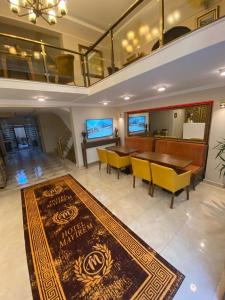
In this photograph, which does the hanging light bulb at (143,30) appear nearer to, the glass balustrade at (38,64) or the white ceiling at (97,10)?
the white ceiling at (97,10)

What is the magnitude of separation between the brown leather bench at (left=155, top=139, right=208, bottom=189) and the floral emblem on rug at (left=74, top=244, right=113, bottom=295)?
244 centimetres

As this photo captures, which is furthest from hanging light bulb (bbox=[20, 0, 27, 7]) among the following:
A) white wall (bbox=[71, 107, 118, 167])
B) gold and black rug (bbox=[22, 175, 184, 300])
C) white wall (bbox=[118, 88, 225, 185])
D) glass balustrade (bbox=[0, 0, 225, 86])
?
white wall (bbox=[118, 88, 225, 185])

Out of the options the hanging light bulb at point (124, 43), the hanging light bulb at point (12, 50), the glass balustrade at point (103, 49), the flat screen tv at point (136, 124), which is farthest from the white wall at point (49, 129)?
the hanging light bulb at point (124, 43)

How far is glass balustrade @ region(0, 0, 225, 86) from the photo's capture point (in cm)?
253

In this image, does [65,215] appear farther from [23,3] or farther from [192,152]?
[23,3]

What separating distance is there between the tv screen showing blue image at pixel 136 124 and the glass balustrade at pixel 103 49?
219 centimetres

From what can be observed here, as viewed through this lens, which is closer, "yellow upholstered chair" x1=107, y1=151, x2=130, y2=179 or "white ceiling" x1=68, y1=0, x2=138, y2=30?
"white ceiling" x1=68, y1=0, x2=138, y2=30

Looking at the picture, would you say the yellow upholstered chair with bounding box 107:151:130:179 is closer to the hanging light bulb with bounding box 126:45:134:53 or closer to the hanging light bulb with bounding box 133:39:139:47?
the hanging light bulb with bounding box 126:45:134:53

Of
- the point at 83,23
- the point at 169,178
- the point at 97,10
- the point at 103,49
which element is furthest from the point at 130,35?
the point at 169,178

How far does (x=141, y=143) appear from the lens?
502 cm

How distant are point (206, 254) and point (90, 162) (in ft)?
14.5

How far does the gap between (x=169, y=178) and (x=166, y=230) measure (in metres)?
0.84

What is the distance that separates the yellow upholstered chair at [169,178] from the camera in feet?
8.11

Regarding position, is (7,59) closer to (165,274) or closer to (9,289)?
(9,289)
